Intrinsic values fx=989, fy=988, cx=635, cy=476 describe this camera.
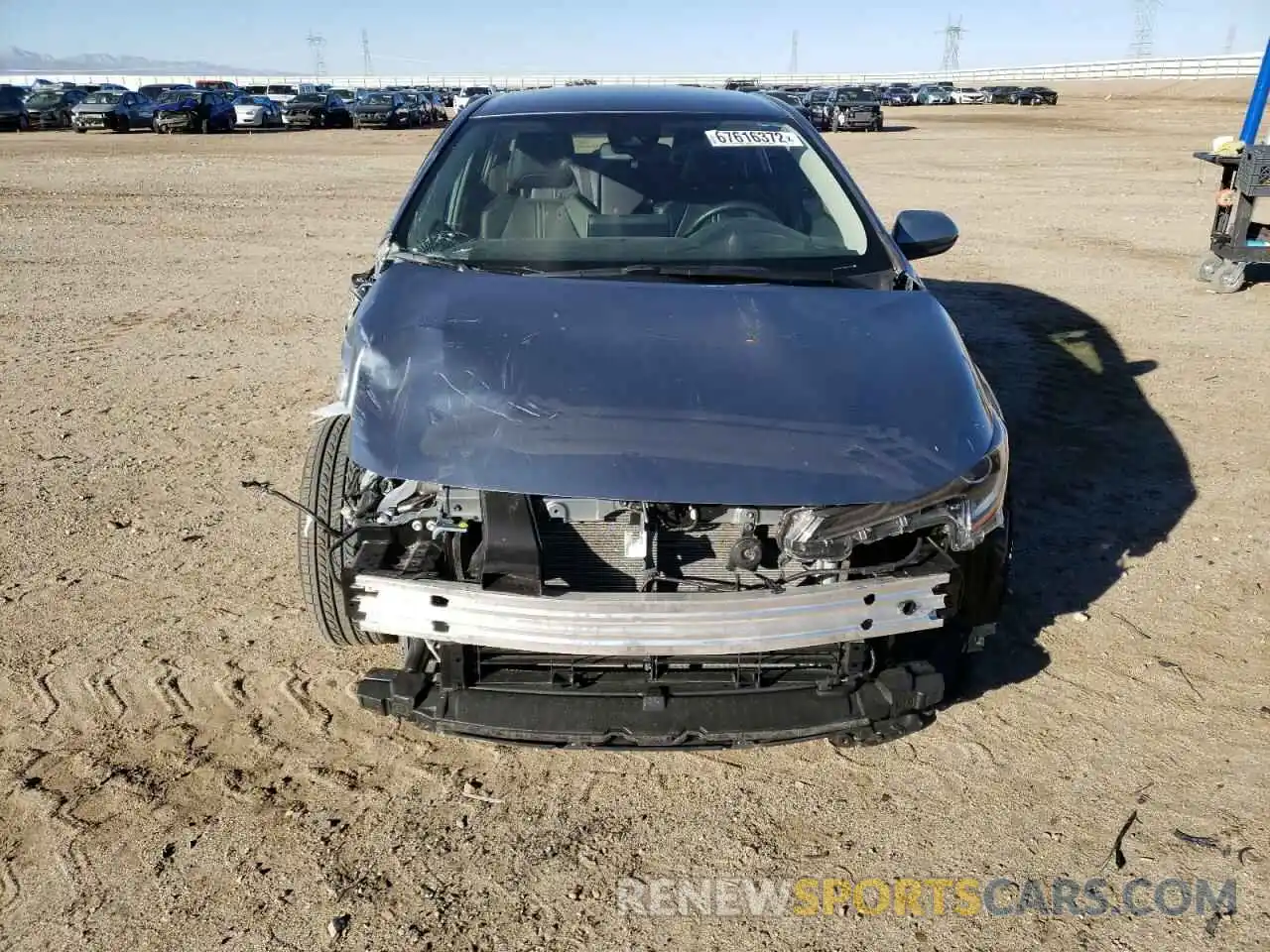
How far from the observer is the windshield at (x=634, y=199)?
11.8 feet

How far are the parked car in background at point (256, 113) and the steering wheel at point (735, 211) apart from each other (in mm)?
38700

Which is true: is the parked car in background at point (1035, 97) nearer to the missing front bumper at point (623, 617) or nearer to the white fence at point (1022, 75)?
the white fence at point (1022, 75)

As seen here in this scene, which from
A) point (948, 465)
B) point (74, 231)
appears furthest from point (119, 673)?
point (74, 231)

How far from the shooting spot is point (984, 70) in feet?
361

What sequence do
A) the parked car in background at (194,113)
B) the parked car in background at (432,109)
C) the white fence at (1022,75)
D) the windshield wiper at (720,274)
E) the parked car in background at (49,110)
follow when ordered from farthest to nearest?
1. the white fence at (1022,75)
2. the parked car in background at (432,109)
3. the parked car in background at (49,110)
4. the parked car in background at (194,113)
5. the windshield wiper at (720,274)

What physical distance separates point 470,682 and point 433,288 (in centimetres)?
134

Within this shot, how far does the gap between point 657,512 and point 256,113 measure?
40.6 meters

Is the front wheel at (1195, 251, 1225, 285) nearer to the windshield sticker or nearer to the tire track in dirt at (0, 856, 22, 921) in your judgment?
the windshield sticker

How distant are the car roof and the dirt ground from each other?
2.10m

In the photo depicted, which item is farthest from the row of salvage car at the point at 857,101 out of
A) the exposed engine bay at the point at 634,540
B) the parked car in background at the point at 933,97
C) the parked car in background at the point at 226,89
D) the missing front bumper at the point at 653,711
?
the missing front bumper at the point at 653,711

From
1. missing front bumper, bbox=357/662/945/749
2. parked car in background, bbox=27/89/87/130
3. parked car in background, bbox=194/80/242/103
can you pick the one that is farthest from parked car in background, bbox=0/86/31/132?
missing front bumper, bbox=357/662/945/749

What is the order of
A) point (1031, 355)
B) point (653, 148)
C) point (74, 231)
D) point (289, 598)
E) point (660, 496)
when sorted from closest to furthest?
1. point (660, 496)
2. point (289, 598)
3. point (653, 148)
4. point (1031, 355)
5. point (74, 231)

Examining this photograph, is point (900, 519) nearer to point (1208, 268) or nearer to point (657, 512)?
point (657, 512)

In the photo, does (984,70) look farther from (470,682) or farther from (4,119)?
(470,682)
